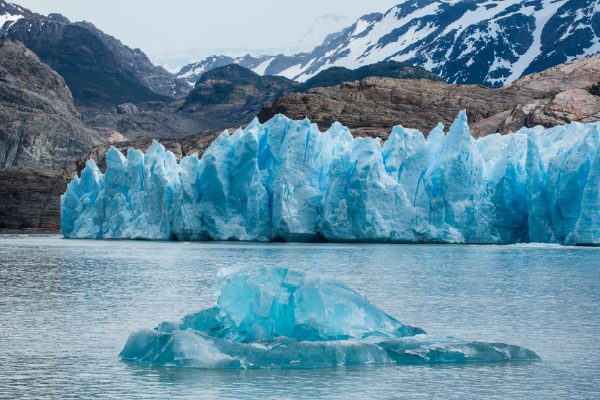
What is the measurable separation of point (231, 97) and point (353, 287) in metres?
159

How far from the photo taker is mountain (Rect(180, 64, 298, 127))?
17250cm

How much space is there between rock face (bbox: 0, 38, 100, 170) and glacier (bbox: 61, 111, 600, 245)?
66.2 meters

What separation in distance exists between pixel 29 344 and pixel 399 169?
3118 centimetres

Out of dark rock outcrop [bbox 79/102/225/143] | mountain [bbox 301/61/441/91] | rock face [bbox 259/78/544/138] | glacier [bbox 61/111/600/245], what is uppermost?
mountain [bbox 301/61/441/91]

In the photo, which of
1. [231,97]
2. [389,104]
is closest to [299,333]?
[389,104]

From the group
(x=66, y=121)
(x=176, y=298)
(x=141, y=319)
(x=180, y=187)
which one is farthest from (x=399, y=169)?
(x=66, y=121)

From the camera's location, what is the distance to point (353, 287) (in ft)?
81.4

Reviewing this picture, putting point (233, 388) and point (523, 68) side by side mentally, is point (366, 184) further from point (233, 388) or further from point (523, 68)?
point (523, 68)

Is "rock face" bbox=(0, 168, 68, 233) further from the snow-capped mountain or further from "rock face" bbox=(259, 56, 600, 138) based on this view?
the snow-capped mountain

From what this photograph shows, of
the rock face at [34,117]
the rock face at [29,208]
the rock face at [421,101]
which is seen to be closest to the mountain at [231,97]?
the rock face at [34,117]

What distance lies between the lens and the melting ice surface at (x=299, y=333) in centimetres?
1292

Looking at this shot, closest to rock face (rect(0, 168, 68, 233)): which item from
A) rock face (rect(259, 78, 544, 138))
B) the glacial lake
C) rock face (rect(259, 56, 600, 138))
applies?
rock face (rect(259, 56, 600, 138))

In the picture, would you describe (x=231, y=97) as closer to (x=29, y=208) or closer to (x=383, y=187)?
(x=29, y=208)

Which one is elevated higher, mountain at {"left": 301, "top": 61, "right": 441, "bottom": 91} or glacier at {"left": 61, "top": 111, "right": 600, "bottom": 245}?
mountain at {"left": 301, "top": 61, "right": 441, "bottom": 91}
